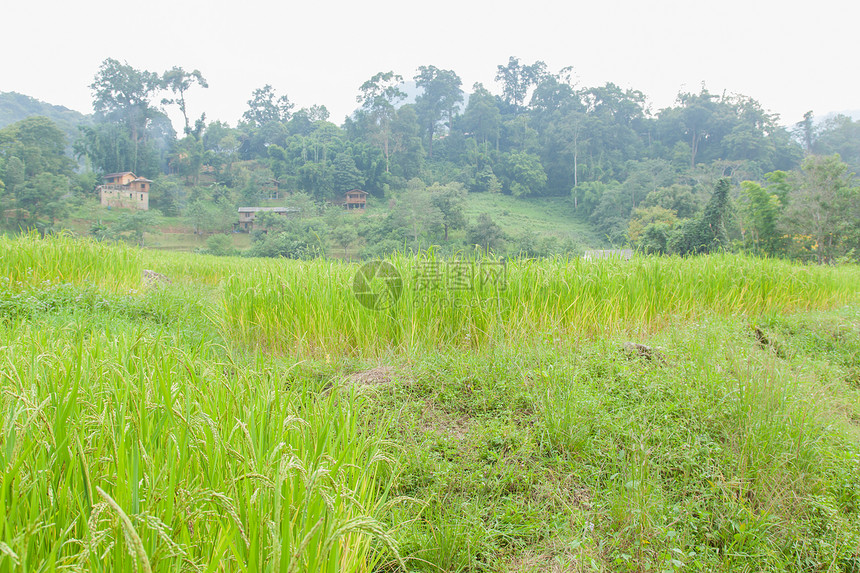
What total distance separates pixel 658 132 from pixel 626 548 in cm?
5538

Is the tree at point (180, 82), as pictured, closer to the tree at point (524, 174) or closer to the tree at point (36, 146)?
the tree at point (36, 146)

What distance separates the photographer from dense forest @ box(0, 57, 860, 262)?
1118 inches

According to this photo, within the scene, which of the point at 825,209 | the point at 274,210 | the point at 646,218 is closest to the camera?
the point at 825,209

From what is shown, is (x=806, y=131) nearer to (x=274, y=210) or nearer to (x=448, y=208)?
(x=448, y=208)

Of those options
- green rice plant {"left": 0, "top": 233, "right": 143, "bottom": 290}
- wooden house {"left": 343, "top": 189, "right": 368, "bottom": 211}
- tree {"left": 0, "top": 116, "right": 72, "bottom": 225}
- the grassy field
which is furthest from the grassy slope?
the grassy field

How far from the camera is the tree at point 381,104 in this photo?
143ft

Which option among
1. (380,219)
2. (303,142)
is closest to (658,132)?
(380,219)

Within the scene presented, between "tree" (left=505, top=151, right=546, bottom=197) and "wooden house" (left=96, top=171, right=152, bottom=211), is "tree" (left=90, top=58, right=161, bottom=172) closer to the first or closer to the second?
"wooden house" (left=96, top=171, right=152, bottom=211)

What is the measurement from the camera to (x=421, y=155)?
43812mm

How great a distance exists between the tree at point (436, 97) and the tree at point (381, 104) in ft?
11.2

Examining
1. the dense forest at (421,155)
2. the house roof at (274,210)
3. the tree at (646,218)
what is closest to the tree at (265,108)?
the dense forest at (421,155)

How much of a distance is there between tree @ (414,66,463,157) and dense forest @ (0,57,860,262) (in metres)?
0.17

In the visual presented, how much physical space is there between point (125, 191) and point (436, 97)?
3400 centimetres

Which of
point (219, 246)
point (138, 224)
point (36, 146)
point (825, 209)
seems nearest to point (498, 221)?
point (825, 209)
